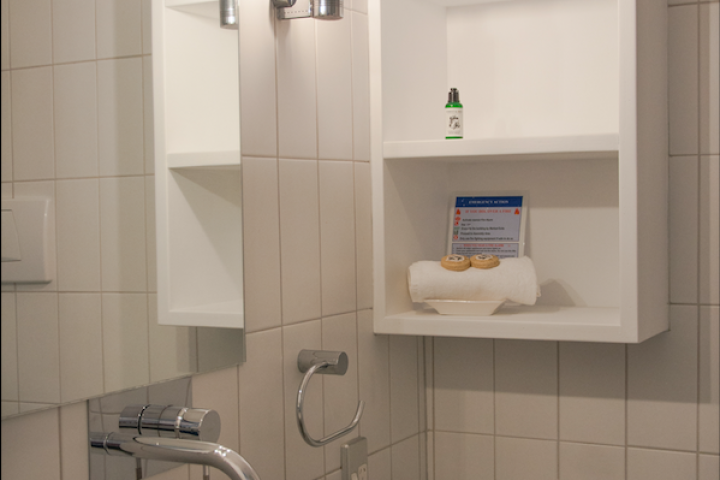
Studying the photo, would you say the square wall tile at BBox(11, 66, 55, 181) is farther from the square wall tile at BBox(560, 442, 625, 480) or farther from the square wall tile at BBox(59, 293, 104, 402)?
the square wall tile at BBox(560, 442, 625, 480)

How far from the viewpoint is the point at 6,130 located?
1.94 feet

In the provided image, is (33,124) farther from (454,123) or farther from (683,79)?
(683,79)

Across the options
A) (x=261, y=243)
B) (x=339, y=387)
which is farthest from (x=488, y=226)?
(x=261, y=243)

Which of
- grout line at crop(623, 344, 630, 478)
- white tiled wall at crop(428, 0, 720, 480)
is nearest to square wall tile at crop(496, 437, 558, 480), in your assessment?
white tiled wall at crop(428, 0, 720, 480)

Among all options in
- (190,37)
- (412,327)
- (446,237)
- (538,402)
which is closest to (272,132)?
(190,37)

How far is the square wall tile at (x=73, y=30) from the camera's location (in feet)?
2.11

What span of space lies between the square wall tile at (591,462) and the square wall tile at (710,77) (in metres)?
0.57

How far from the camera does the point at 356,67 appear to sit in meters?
1.17

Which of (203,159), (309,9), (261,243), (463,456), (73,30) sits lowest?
(463,456)

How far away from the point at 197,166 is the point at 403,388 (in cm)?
69

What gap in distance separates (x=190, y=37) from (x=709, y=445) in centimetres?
110

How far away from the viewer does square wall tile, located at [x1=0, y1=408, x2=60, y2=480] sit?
0.63 m

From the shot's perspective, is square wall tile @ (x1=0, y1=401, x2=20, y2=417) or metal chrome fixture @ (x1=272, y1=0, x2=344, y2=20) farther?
metal chrome fixture @ (x1=272, y1=0, x2=344, y2=20)

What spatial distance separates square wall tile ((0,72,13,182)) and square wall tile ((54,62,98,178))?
48mm
